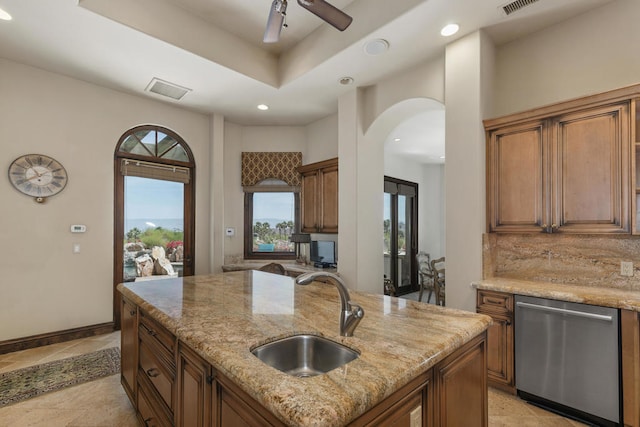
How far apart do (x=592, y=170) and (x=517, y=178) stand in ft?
1.63

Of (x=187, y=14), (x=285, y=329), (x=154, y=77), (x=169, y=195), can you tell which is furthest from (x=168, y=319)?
(x=169, y=195)

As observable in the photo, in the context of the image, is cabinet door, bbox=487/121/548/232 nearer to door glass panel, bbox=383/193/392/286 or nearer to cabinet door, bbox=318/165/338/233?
cabinet door, bbox=318/165/338/233

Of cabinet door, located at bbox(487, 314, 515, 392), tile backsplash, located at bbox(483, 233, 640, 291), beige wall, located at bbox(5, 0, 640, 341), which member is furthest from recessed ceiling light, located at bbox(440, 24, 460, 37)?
cabinet door, located at bbox(487, 314, 515, 392)

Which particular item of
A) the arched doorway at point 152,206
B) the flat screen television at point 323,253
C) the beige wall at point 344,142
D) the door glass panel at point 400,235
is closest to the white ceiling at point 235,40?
the beige wall at point 344,142

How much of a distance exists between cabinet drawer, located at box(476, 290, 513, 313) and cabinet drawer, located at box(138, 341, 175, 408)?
242 cm

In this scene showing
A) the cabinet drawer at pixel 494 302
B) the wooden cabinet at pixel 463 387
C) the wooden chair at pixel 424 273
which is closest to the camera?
the wooden cabinet at pixel 463 387

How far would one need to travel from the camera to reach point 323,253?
15.6ft

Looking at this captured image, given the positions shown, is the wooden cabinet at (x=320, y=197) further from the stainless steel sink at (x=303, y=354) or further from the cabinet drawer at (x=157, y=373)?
the stainless steel sink at (x=303, y=354)

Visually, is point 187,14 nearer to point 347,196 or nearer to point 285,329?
point 347,196

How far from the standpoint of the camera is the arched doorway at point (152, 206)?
14.0 feet

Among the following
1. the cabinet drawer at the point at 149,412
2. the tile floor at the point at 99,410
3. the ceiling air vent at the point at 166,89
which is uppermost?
the ceiling air vent at the point at 166,89

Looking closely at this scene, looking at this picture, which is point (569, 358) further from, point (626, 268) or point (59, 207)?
point (59, 207)

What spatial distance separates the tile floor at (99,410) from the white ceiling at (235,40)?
314 cm

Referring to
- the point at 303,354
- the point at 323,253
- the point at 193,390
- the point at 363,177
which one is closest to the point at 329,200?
the point at 363,177
